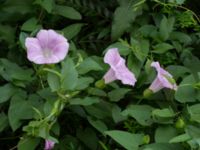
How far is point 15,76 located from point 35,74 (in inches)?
2.7

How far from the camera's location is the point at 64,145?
144 centimetres

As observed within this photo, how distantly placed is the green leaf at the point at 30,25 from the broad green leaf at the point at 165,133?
20.1 inches

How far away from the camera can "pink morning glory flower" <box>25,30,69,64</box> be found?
1365 mm

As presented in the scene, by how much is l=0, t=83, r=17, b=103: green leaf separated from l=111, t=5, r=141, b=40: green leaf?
1.31 feet

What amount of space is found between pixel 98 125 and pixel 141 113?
0.12 m

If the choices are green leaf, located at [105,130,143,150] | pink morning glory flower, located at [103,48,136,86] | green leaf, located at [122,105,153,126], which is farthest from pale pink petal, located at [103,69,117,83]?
green leaf, located at [105,130,143,150]

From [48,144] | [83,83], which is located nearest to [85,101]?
[83,83]

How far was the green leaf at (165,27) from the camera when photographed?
5.11ft

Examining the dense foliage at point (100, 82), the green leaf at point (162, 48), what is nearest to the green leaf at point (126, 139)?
the dense foliage at point (100, 82)

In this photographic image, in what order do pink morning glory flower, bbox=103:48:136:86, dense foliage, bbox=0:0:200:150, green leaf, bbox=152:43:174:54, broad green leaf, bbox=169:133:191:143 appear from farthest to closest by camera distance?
green leaf, bbox=152:43:174:54
pink morning glory flower, bbox=103:48:136:86
dense foliage, bbox=0:0:200:150
broad green leaf, bbox=169:133:191:143

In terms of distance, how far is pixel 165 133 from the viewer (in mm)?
1298

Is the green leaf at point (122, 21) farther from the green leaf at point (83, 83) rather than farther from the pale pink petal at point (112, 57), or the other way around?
the green leaf at point (83, 83)

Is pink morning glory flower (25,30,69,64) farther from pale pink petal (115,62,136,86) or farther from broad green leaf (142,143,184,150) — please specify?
broad green leaf (142,143,184,150)

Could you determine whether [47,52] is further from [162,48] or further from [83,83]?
[162,48]
